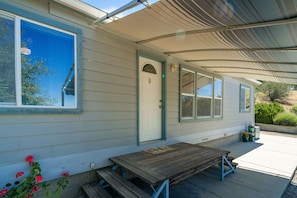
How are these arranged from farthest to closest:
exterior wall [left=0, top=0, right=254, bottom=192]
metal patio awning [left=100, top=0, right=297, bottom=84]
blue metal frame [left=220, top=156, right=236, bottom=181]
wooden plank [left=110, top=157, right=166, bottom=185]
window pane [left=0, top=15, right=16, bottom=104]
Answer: blue metal frame [left=220, top=156, right=236, bottom=181], wooden plank [left=110, top=157, right=166, bottom=185], exterior wall [left=0, top=0, right=254, bottom=192], window pane [left=0, top=15, right=16, bottom=104], metal patio awning [left=100, top=0, right=297, bottom=84]

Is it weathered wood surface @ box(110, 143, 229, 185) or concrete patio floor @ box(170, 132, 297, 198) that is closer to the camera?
weathered wood surface @ box(110, 143, 229, 185)

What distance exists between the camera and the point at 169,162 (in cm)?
305

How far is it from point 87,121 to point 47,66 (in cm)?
103

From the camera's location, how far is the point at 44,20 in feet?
7.64

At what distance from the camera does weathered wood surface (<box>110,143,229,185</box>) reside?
2.53 metres

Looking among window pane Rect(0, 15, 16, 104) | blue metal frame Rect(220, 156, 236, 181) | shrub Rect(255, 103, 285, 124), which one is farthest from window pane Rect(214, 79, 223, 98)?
shrub Rect(255, 103, 285, 124)

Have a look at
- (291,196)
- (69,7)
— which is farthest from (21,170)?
(291,196)

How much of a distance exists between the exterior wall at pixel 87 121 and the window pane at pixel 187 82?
1.14 m

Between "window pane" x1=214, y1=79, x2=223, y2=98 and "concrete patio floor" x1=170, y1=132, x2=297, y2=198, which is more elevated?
"window pane" x1=214, y1=79, x2=223, y2=98

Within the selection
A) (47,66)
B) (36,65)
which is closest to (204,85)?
(47,66)

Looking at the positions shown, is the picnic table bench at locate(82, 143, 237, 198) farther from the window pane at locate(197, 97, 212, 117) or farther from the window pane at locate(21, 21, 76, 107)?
the window pane at locate(197, 97, 212, 117)

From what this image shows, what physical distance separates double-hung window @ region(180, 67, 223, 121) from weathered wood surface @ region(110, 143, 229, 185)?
1300mm

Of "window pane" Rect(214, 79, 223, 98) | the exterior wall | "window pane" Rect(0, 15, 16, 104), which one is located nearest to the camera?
"window pane" Rect(0, 15, 16, 104)

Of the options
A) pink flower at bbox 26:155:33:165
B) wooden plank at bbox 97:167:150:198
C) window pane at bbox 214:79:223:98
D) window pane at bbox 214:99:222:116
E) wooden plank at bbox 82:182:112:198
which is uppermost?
window pane at bbox 214:79:223:98
